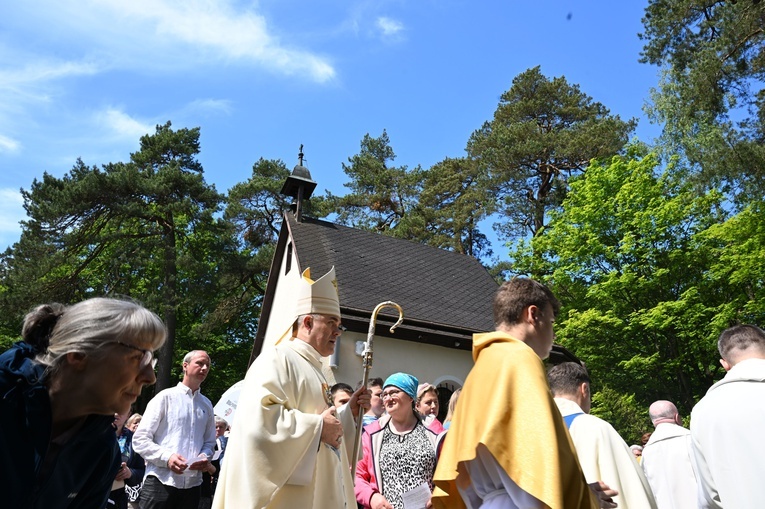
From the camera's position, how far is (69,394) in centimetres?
248

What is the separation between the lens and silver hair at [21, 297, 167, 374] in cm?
247

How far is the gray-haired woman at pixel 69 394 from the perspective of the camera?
7.54ft

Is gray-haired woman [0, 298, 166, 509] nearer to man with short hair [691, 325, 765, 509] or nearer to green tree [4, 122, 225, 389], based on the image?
man with short hair [691, 325, 765, 509]

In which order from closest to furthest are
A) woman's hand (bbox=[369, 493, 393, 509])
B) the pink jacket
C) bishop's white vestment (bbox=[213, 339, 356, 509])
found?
bishop's white vestment (bbox=[213, 339, 356, 509])
woman's hand (bbox=[369, 493, 393, 509])
the pink jacket

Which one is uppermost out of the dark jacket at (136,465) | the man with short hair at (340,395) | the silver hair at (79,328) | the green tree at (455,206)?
the green tree at (455,206)

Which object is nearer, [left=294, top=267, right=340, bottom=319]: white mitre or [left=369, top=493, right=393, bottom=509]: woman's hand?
[left=294, top=267, right=340, bottom=319]: white mitre

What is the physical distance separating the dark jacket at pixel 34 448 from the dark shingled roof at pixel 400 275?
48.7 feet

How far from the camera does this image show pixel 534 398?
117 inches

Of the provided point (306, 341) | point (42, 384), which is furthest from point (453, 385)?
point (42, 384)

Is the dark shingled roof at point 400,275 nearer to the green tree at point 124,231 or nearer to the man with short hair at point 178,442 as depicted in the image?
the green tree at point 124,231

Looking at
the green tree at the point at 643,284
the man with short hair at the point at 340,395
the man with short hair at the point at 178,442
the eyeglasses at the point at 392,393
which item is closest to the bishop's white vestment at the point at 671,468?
the eyeglasses at the point at 392,393

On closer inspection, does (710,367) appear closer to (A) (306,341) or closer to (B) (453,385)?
(B) (453,385)

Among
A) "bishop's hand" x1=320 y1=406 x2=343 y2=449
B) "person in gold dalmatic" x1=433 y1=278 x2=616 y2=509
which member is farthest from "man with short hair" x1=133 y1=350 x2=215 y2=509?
"person in gold dalmatic" x1=433 y1=278 x2=616 y2=509

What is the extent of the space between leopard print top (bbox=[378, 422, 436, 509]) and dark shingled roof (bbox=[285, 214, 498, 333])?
11781 mm
